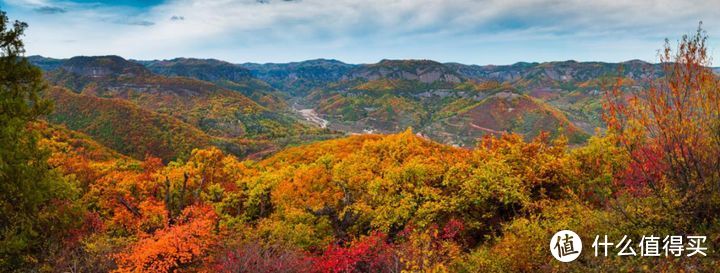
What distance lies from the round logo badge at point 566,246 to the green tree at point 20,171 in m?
29.0

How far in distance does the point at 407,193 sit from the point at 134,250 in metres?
20.1

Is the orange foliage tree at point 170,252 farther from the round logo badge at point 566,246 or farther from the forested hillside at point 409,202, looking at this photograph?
the round logo badge at point 566,246

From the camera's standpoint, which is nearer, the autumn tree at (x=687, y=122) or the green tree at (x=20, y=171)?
the autumn tree at (x=687, y=122)

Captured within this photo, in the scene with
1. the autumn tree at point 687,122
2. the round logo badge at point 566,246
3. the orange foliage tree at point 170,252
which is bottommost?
the orange foliage tree at point 170,252

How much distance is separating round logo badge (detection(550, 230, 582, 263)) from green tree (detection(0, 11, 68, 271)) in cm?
2903

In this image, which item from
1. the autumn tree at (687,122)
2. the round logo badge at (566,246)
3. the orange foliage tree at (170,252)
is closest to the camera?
the autumn tree at (687,122)

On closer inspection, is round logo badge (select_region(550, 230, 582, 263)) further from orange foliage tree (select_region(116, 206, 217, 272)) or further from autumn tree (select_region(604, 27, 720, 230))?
orange foliage tree (select_region(116, 206, 217, 272))

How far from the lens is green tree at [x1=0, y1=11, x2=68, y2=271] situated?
23.9 meters

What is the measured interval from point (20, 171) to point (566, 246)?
1269 inches

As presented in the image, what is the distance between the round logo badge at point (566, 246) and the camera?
17703 mm

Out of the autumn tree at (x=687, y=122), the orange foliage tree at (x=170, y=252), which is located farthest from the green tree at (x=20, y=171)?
the autumn tree at (x=687, y=122)

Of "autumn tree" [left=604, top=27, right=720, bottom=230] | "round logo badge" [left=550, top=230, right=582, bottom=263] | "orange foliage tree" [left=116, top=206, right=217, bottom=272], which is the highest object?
"autumn tree" [left=604, top=27, right=720, bottom=230]

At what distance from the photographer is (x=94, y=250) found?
24.2 metres

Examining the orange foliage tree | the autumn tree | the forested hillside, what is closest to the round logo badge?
the forested hillside
